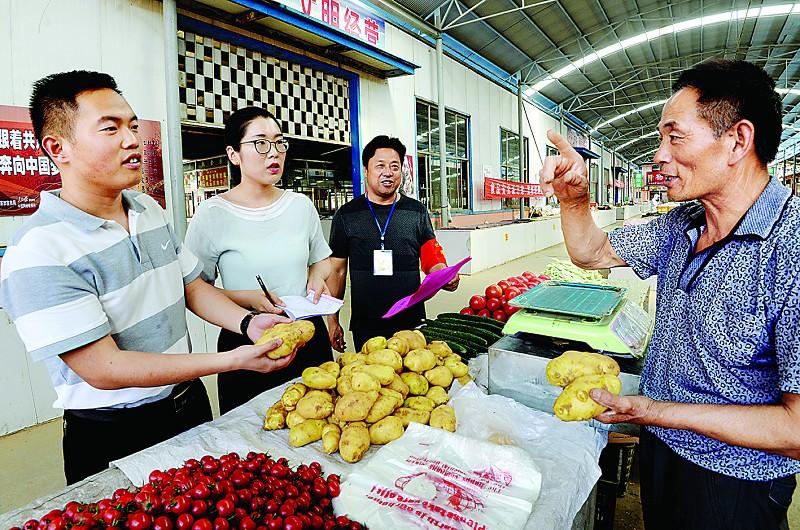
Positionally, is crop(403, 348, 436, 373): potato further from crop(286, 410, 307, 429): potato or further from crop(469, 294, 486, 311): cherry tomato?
crop(469, 294, 486, 311): cherry tomato

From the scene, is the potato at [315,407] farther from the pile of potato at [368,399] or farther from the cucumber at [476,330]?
the cucumber at [476,330]

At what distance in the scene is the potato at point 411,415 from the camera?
1.43 m

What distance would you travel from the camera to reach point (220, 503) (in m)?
0.95

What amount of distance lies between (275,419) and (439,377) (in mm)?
571

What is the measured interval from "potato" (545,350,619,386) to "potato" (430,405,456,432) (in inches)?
13.5

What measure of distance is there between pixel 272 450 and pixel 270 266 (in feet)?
2.94

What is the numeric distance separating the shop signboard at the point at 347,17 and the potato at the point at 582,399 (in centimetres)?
466

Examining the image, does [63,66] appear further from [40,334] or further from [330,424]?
[330,424]

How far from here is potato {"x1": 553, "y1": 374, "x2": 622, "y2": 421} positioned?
3.63 ft

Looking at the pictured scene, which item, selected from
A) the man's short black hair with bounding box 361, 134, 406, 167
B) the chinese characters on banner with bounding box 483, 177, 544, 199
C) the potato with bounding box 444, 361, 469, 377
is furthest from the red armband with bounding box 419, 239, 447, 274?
the chinese characters on banner with bounding box 483, 177, 544, 199

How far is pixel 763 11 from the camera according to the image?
41.7ft

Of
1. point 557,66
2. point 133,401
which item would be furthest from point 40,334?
point 557,66

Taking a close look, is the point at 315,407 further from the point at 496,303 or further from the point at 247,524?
the point at 496,303

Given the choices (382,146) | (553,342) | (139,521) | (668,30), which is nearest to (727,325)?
(553,342)
